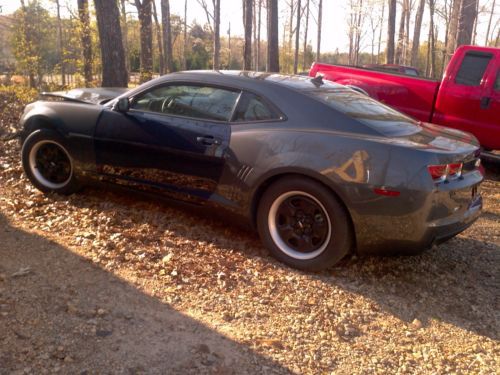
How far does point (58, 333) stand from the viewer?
110 inches

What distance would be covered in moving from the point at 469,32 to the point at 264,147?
1272cm

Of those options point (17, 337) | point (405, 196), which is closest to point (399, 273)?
point (405, 196)

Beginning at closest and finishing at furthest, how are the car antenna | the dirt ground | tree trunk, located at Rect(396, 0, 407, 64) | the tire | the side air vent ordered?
the dirt ground → the side air vent → the car antenna → the tire → tree trunk, located at Rect(396, 0, 407, 64)

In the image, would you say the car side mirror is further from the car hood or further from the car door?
the car hood

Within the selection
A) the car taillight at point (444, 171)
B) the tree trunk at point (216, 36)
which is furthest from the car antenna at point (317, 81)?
the tree trunk at point (216, 36)

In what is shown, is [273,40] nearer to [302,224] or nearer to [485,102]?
[485,102]

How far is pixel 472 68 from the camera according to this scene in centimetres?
746

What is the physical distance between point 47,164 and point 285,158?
277cm

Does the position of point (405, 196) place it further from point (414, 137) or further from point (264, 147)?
point (264, 147)

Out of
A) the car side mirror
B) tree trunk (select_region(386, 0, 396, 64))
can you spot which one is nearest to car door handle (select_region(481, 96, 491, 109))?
the car side mirror

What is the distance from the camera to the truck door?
725 centimetres

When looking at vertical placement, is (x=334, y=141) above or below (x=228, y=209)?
above

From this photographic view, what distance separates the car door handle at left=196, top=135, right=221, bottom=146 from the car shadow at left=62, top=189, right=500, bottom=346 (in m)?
0.64

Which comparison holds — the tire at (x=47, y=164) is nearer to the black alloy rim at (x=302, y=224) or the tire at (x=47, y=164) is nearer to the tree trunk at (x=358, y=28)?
the black alloy rim at (x=302, y=224)
